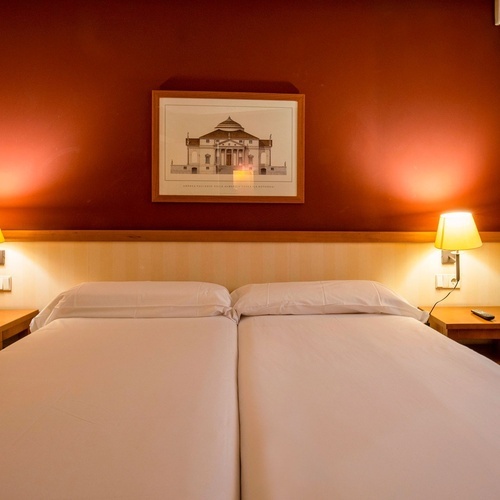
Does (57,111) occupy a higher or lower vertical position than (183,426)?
higher

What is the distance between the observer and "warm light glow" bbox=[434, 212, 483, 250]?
1.93 meters

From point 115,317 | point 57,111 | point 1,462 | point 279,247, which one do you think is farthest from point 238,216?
point 1,462

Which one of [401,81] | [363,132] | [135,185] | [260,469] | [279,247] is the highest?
[401,81]

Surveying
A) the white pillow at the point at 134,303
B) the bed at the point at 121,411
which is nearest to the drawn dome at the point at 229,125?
the white pillow at the point at 134,303

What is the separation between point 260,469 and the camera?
0.67m

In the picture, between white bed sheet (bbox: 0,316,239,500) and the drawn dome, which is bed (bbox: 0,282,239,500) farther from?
the drawn dome

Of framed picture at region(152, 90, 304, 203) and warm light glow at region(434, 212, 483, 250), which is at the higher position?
framed picture at region(152, 90, 304, 203)

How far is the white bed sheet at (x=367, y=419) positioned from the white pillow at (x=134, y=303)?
45 centimetres

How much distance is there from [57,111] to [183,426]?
213 cm

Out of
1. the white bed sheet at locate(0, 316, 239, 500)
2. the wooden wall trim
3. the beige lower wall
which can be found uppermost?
the wooden wall trim

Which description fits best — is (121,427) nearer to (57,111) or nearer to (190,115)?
(190,115)

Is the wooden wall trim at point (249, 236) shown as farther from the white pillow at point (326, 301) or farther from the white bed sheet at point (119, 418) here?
the white bed sheet at point (119, 418)

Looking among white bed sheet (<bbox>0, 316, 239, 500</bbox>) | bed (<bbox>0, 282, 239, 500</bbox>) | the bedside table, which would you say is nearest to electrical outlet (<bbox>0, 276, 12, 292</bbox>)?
the bedside table

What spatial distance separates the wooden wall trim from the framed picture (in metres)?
0.22
